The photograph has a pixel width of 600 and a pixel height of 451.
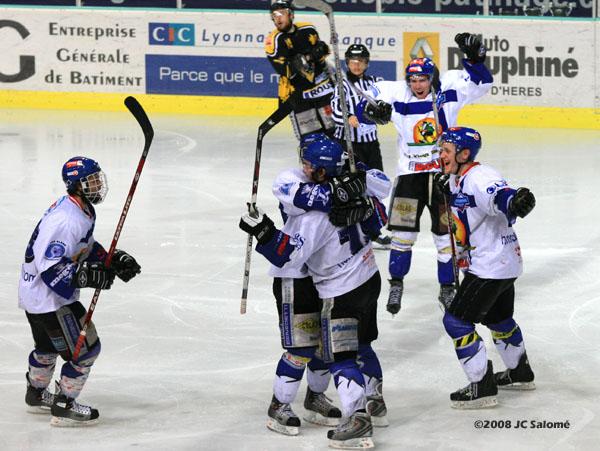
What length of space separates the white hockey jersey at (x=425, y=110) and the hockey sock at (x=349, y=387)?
107 inches

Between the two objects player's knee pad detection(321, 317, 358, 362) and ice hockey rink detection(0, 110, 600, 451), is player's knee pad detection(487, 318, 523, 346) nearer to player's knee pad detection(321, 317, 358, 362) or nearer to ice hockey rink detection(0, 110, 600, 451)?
ice hockey rink detection(0, 110, 600, 451)

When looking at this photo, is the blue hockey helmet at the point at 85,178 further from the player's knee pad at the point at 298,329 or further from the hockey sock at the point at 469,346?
the hockey sock at the point at 469,346

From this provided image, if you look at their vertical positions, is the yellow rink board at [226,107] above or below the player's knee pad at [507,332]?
below

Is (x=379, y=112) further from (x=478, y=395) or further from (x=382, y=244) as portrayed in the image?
(x=478, y=395)

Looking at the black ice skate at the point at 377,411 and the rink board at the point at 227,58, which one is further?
the rink board at the point at 227,58

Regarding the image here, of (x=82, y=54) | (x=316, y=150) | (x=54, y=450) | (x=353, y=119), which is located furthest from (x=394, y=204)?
(x=82, y=54)

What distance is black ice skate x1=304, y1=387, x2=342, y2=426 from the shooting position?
5.49 m

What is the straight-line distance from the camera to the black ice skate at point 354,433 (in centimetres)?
511

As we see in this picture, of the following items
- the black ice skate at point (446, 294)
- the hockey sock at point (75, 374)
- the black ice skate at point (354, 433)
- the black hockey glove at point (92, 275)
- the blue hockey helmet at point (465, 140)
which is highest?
the blue hockey helmet at point (465, 140)

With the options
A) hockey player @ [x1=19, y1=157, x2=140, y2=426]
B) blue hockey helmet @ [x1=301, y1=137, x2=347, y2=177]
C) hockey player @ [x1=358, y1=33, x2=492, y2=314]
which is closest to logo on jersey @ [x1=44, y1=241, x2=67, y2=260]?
hockey player @ [x1=19, y1=157, x2=140, y2=426]

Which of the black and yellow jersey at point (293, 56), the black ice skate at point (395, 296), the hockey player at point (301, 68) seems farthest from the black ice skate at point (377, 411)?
the black and yellow jersey at point (293, 56)

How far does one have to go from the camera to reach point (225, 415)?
5590mm

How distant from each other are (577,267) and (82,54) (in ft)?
30.1

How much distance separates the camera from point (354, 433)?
16.8 feet
